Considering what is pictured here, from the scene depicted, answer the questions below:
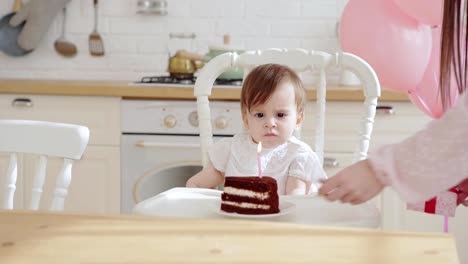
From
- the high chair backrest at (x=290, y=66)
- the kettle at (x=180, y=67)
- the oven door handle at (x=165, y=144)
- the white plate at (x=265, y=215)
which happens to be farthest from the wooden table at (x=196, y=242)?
the kettle at (x=180, y=67)

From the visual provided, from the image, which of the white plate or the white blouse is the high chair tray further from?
the white blouse

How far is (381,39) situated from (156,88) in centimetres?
114

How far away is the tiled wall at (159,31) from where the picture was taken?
376 centimetres

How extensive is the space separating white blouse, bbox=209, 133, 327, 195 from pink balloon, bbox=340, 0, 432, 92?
410mm

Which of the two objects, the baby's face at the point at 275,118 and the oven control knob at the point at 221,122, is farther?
the oven control knob at the point at 221,122

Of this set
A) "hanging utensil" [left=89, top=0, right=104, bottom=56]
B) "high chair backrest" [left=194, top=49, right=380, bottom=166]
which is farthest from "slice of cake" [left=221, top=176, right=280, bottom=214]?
"hanging utensil" [left=89, top=0, right=104, bottom=56]

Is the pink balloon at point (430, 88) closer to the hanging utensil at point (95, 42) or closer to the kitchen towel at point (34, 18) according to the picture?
the hanging utensil at point (95, 42)

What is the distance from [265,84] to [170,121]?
124cm

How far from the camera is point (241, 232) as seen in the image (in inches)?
45.5

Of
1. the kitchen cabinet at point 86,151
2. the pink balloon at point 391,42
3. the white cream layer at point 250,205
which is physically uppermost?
the pink balloon at point 391,42

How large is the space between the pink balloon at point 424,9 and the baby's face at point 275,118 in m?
0.47

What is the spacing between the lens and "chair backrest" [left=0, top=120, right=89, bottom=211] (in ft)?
5.43

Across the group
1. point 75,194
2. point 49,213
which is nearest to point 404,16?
point 49,213

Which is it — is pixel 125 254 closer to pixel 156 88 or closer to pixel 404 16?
pixel 404 16
